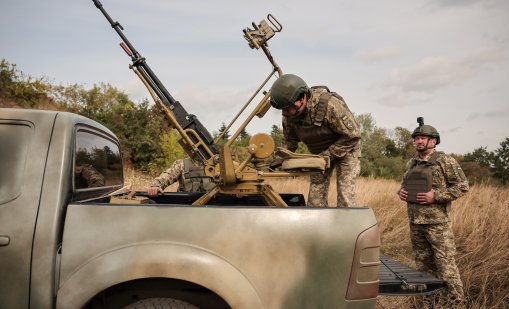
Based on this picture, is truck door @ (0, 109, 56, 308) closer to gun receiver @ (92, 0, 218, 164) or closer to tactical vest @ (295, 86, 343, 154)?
tactical vest @ (295, 86, 343, 154)

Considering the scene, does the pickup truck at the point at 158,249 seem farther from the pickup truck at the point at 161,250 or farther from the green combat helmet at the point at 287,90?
the green combat helmet at the point at 287,90

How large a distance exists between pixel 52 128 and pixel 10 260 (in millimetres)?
649

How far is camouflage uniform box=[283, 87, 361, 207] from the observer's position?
3.46 meters

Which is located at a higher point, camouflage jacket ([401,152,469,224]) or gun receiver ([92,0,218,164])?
gun receiver ([92,0,218,164])

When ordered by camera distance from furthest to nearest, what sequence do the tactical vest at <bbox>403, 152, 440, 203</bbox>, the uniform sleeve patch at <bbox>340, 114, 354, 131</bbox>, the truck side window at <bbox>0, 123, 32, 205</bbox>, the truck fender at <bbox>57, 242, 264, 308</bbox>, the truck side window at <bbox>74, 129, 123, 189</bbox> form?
the tactical vest at <bbox>403, 152, 440, 203</bbox> → the uniform sleeve patch at <bbox>340, 114, 354, 131</bbox> → the truck side window at <bbox>74, 129, 123, 189</bbox> → the truck side window at <bbox>0, 123, 32, 205</bbox> → the truck fender at <bbox>57, 242, 264, 308</bbox>

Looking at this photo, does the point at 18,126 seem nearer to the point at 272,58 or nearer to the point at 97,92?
the point at 272,58

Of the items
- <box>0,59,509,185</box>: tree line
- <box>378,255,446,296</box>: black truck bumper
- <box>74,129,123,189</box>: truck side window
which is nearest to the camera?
<box>74,129,123,189</box>: truck side window

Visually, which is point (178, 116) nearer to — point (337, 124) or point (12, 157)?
point (337, 124)

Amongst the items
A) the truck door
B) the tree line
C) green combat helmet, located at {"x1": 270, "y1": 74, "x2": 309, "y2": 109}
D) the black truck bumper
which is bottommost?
the black truck bumper

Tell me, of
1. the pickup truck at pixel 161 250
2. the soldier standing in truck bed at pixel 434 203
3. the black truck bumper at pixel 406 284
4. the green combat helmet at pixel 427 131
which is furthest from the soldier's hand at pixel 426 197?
the pickup truck at pixel 161 250

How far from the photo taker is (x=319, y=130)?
3588mm

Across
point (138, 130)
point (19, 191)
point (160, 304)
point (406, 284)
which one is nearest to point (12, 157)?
point (19, 191)

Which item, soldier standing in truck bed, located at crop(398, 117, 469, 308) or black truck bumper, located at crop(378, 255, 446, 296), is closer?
black truck bumper, located at crop(378, 255, 446, 296)

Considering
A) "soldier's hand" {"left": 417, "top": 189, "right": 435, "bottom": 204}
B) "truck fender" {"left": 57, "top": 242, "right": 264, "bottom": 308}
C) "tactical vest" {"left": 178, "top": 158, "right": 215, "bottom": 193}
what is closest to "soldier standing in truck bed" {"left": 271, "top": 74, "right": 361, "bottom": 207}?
"soldier's hand" {"left": 417, "top": 189, "right": 435, "bottom": 204}
